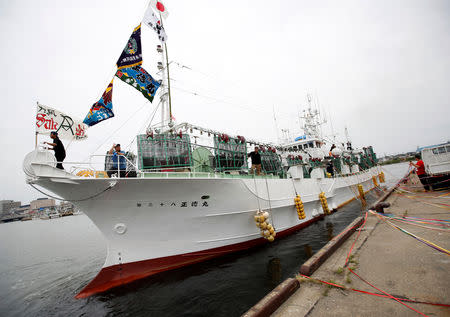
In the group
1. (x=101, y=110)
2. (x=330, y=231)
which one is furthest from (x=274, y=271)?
(x=101, y=110)

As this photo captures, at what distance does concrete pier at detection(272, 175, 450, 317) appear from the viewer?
2.78m

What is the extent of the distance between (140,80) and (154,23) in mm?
3215

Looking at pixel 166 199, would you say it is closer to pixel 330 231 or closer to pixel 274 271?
pixel 274 271

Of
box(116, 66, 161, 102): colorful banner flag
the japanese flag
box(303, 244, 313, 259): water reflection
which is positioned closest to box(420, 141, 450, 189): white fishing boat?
box(303, 244, 313, 259): water reflection

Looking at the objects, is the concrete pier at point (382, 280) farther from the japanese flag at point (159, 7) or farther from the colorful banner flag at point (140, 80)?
the japanese flag at point (159, 7)

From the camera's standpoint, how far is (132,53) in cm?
730

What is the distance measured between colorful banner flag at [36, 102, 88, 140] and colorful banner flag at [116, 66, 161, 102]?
7.53 ft

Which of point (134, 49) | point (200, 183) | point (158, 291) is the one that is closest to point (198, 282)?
point (158, 291)

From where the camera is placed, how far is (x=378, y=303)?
2.84m

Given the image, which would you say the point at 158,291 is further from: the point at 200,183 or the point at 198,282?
the point at 200,183

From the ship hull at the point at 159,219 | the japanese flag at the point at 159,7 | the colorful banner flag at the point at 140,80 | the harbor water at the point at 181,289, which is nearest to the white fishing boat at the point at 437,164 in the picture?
the harbor water at the point at 181,289

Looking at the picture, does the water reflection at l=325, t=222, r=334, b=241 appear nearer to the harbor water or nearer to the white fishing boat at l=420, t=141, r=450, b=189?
the harbor water

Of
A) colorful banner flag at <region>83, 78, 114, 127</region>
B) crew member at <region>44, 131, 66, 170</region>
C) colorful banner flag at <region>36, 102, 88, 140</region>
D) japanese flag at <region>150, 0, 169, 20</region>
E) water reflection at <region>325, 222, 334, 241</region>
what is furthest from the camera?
japanese flag at <region>150, 0, 169, 20</region>

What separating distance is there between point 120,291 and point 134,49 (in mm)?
8261
